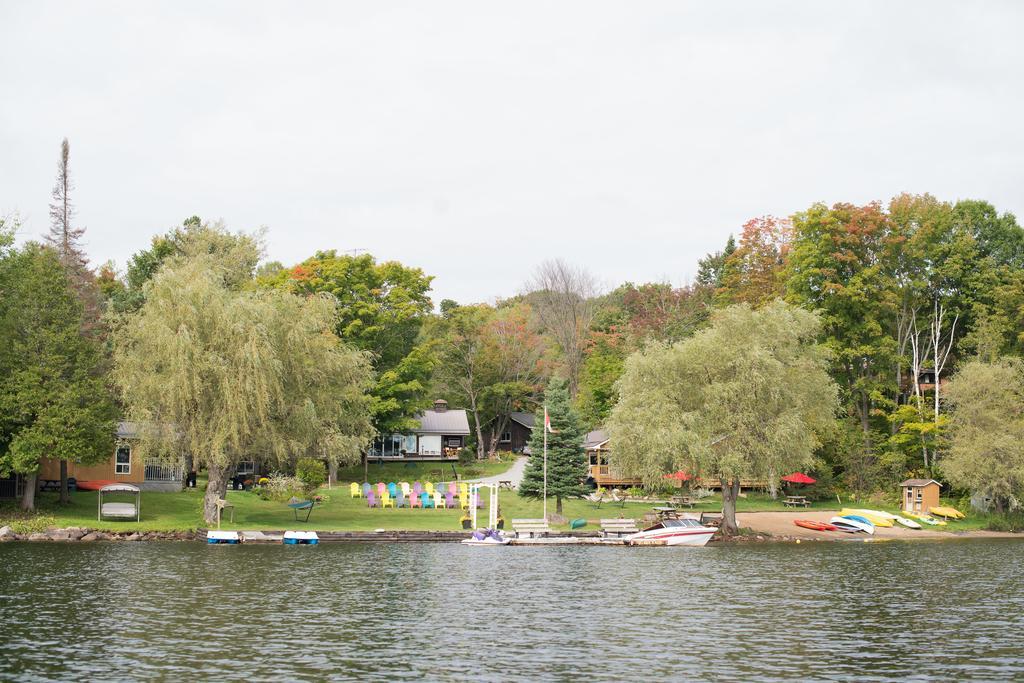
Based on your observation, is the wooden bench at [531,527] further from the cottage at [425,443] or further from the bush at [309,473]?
the cottage at [425,443]

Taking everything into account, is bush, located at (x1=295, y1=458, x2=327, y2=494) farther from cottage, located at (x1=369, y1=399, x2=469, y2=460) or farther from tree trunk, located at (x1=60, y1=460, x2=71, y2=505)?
cottage, located at (x1=369, y1=399, x2=469, y2=460)

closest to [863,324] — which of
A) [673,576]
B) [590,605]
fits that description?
[673,576]

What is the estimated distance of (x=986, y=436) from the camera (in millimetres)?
56781

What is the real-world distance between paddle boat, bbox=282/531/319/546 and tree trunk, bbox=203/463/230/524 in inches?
203

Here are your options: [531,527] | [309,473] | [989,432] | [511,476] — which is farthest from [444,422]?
[989,432]

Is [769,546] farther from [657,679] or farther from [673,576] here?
[657,679]

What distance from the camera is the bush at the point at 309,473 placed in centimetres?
6028

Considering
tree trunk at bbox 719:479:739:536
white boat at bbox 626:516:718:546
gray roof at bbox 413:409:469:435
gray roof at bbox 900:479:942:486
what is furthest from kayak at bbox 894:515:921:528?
gray roof at bbox 413:409:469:435

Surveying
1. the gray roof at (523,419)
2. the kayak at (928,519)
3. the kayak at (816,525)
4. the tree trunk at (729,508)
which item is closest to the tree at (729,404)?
the tree trunk at (729,508)

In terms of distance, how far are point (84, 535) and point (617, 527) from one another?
26465 mm

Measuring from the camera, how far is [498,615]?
28.6m

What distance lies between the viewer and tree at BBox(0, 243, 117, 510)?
1896 inches

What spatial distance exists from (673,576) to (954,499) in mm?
35343

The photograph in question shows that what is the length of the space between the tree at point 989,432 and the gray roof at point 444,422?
134 feet
